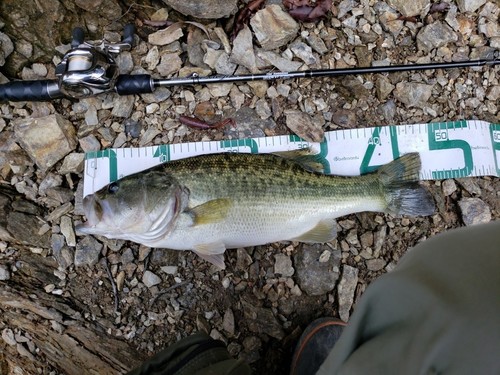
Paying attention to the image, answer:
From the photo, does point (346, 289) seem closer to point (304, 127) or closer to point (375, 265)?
point (375, 265)

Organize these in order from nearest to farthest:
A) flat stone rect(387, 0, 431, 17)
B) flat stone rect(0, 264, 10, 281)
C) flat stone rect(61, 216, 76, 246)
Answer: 1. flat stone rect(0, 264, 10, 281)
2. flat stone rect(61, 216, 76, 246)
3. flat stone rect(387, 0, 431, 17)

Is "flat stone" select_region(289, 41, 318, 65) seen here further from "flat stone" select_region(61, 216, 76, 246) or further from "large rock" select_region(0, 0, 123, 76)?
"flat stone" select_region(61, 216, 76, 246)

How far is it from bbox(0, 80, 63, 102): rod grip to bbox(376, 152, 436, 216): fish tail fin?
8.28ft

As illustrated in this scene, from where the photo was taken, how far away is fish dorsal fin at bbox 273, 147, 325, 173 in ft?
10.6

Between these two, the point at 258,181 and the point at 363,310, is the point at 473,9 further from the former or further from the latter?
the point at 363,310

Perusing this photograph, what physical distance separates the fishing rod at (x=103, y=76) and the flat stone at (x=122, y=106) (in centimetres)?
12

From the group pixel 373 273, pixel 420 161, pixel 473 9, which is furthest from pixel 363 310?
pixel 473 9

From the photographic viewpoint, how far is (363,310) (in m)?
1.71

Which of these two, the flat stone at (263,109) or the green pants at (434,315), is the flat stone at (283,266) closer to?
the flat stone at (263,109)

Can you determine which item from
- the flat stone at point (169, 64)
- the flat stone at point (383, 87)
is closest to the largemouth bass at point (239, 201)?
the flat stone at point (383, 87)

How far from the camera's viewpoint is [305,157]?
3232 mm

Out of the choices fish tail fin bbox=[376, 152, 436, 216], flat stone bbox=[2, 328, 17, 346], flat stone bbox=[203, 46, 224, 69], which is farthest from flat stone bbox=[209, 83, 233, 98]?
flat stone bbox=[2, 328, 17, 346]

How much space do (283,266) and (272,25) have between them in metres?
1.92

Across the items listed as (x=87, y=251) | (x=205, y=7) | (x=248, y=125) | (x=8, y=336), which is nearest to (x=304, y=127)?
(x=248, y=125)
